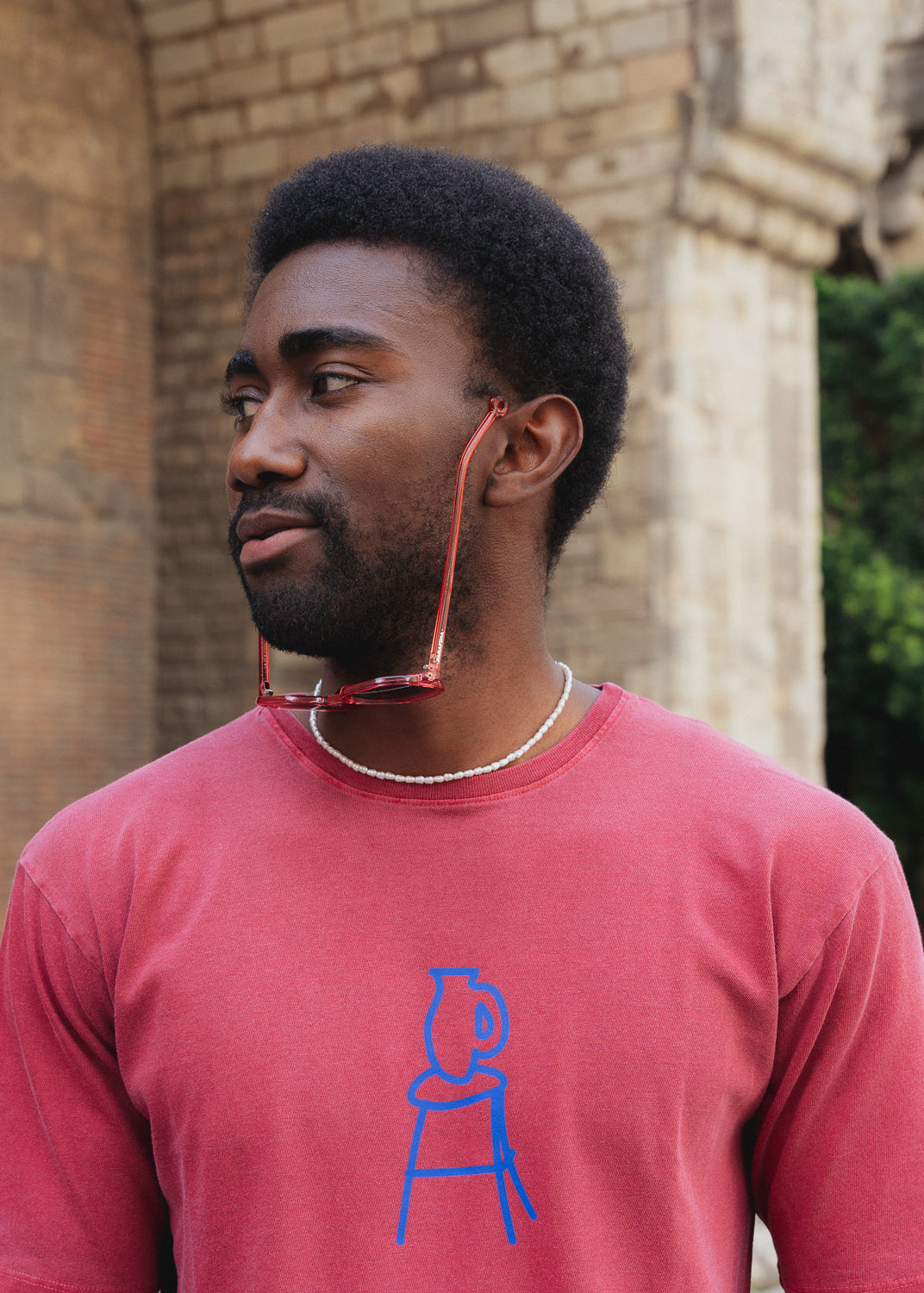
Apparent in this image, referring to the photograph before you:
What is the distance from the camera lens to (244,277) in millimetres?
7344

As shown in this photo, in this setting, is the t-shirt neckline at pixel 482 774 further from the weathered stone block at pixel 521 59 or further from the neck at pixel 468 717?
the weathered stone block at pixel 521 59

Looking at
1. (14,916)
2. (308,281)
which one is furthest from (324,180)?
(14,916)

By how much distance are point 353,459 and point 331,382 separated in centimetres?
8

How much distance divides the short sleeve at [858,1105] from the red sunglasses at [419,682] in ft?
1.48

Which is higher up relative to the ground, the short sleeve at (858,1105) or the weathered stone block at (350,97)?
the weathered stone block at (350,97)

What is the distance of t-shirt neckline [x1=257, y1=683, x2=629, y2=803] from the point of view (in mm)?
1546

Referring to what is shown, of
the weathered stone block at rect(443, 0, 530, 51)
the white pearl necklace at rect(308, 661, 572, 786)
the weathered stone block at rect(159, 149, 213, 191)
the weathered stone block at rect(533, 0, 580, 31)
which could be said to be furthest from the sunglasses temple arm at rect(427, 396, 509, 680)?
the weathered stone block at rect(159, 149, 213, 191)

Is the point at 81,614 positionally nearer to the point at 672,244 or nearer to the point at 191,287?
the point at 191,287

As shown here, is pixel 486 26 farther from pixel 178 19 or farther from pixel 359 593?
pixel 359 593

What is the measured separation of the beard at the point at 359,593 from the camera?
153 cm

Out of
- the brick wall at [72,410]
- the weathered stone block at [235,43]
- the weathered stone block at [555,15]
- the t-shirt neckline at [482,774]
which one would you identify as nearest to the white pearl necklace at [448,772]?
the t-shirt neckline at [482,774]

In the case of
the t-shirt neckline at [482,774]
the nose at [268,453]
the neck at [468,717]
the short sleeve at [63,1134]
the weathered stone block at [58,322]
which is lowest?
the short sleeve at [63,1134]

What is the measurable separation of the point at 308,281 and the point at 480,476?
0.85 ft

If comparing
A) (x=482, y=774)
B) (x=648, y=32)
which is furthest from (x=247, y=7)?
(x=482, y=774)
